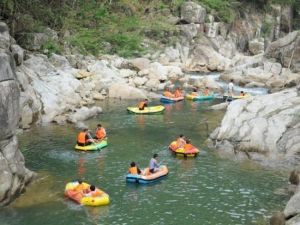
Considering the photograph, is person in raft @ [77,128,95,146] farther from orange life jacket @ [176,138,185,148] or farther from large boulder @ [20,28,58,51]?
large boulder @ [20,28,58,51]

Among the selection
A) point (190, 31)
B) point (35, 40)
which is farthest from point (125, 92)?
point (190, 31)

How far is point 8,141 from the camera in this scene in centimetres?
2030

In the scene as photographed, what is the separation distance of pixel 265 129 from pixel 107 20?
3532 cm

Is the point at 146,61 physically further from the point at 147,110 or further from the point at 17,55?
the point at 17,55

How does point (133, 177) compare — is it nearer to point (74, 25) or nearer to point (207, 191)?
point (207, 191)

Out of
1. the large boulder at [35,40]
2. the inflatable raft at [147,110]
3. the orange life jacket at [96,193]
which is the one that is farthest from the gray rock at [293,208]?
the large boulder at [35,40]

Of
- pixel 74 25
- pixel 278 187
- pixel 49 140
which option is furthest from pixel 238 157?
pixel 74 25

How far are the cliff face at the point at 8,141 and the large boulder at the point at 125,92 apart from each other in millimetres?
21442

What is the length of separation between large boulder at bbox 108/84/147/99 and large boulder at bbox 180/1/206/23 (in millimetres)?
23153

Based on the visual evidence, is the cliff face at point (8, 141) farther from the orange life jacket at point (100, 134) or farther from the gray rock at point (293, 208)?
the gray rock at point (293, 208)

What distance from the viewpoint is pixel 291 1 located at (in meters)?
72.5

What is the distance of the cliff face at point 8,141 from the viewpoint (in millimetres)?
19406

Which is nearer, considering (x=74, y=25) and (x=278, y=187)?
(x=278, y=187)

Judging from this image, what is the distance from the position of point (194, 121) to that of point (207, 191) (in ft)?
44.0
